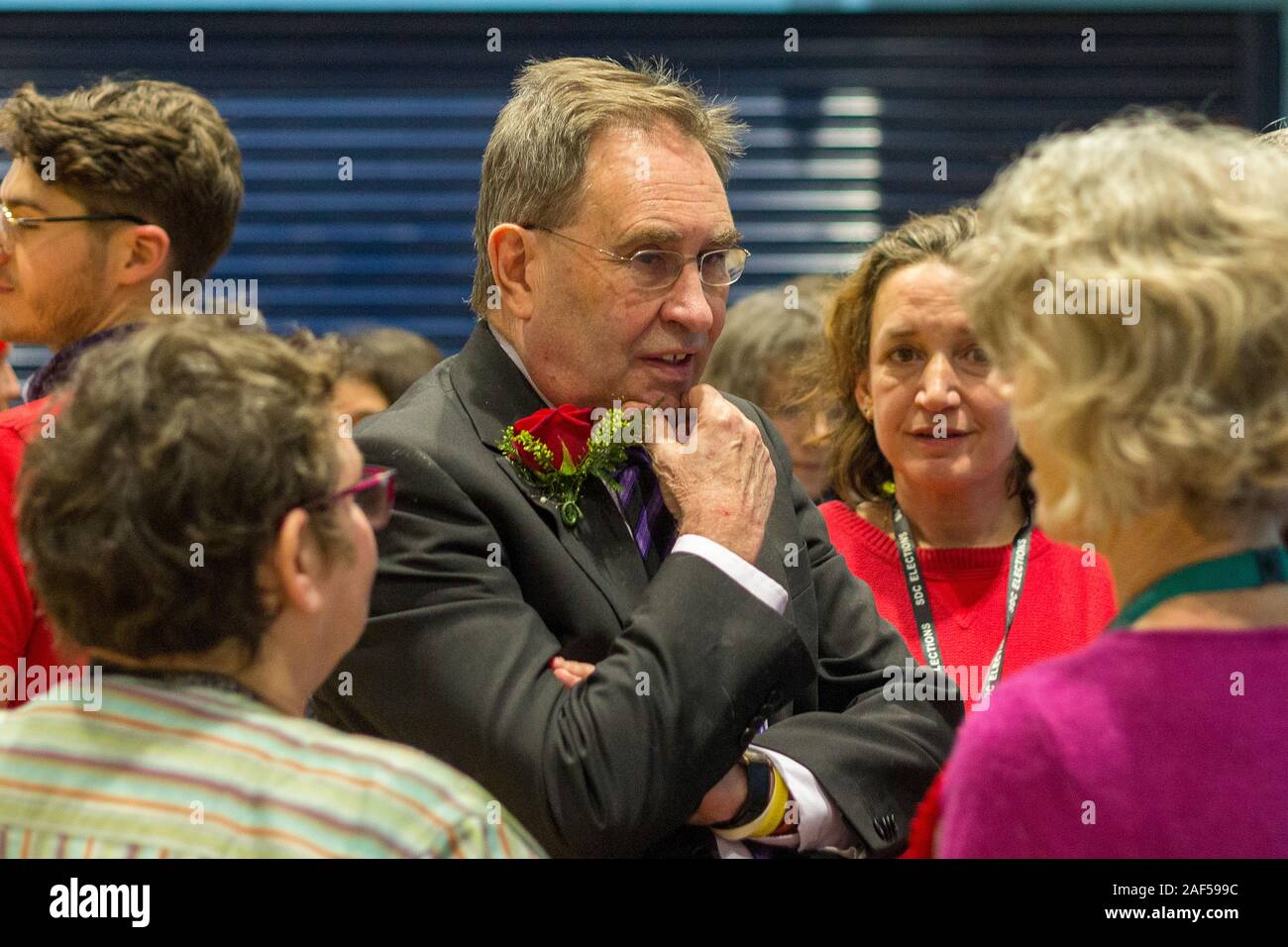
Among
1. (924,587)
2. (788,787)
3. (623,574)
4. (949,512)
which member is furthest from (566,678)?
(949,512)

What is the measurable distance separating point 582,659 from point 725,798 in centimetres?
29

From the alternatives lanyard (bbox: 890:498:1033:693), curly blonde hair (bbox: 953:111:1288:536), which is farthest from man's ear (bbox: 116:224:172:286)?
curly blonde hair (bbox: 953:111:1288:536)

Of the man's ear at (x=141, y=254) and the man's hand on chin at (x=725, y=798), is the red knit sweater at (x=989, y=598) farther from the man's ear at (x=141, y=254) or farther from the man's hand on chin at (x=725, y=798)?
the man's ear at (x=141, y=254)

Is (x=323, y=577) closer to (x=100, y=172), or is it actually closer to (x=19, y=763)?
(x=19, y=763)

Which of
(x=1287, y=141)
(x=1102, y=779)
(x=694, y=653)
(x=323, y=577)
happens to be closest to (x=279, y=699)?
(x=323, y=577)

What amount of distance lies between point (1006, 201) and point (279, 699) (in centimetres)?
94

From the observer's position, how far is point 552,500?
2219 millimetres

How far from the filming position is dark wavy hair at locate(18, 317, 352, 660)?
1454 mm

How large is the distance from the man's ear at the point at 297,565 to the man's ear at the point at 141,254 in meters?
1.45

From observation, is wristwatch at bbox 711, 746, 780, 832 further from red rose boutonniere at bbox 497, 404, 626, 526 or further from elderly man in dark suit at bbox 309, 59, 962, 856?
red rose boutonniere at bbox 497, 404, 626, 526

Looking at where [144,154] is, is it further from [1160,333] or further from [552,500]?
[1160,333]

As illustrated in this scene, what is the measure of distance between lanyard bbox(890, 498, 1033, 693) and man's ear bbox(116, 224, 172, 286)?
1549 mm

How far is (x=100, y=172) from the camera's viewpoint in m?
2.79

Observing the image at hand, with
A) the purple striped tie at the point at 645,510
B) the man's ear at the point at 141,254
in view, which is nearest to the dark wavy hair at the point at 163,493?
the purple striped tie at the point at 645,510
